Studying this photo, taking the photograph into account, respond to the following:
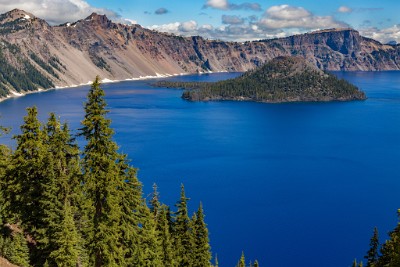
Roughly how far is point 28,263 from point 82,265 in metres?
4.55

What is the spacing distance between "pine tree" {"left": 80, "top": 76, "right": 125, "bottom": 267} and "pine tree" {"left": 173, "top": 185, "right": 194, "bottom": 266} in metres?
21.4

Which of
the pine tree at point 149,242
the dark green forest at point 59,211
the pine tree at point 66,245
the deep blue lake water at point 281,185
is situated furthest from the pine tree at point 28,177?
the deep blue lake water at point 281,185

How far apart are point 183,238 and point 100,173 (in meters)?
25.8

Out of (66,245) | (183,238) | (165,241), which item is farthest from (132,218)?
(183,238)

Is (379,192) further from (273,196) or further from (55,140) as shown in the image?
(55,140)

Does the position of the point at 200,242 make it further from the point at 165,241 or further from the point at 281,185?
the point at 281,185

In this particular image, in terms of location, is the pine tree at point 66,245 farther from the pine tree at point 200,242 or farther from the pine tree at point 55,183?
the pine tree at point 200,242

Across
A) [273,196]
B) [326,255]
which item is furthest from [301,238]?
[273,196]

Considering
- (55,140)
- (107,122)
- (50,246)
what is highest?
(107,122)

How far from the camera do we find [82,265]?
37.9m

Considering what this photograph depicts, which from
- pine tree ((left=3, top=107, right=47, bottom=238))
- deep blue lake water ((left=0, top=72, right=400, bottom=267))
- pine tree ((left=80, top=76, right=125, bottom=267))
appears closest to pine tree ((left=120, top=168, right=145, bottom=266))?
pine tree ((left=3, top=107, right=47, bottom=238))

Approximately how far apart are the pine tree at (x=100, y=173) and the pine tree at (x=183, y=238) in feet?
70.4

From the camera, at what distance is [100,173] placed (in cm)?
2520

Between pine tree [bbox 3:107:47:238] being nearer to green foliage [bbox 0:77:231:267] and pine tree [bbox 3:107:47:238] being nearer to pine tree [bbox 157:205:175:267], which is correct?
green foliage [bbox 0:77:231:267]
